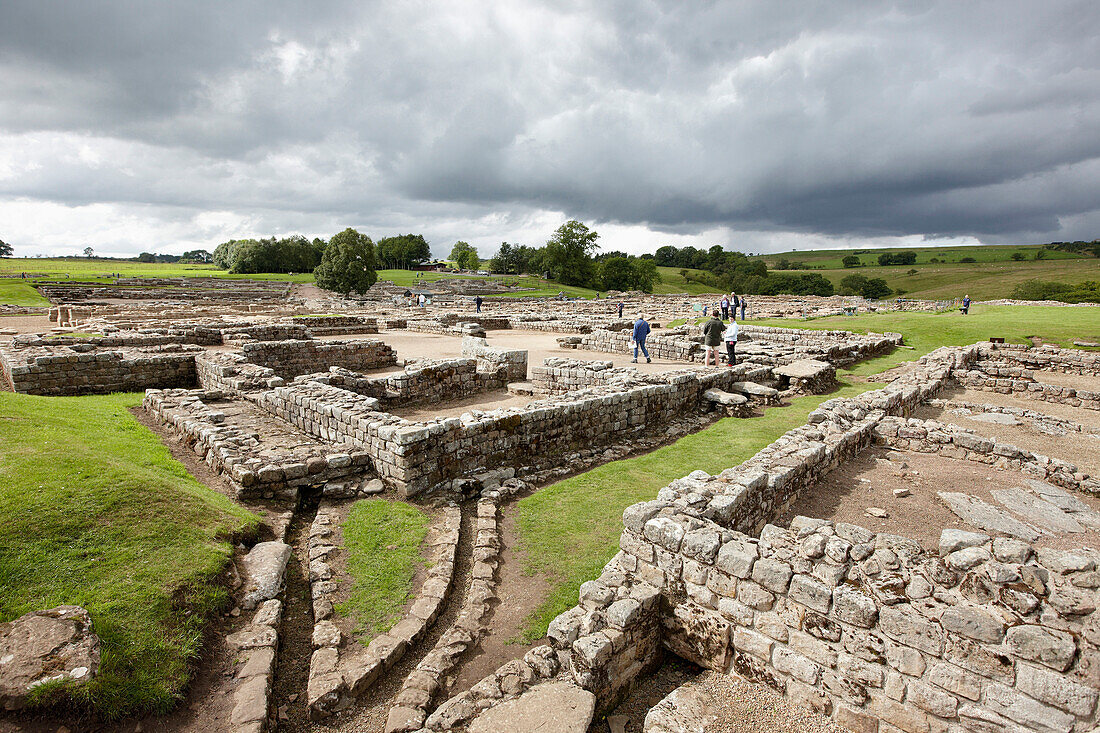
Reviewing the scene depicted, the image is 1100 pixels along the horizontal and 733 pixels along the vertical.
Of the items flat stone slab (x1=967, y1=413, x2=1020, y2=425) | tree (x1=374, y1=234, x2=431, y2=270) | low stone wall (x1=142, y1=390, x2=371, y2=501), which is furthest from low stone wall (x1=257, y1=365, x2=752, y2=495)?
tree (x1=374, y1=234, x2=431, y2=270)

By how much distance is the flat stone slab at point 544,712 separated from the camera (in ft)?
13.2

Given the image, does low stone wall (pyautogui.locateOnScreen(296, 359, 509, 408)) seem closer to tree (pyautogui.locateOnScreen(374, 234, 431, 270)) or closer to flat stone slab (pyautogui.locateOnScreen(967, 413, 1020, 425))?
flat stone slab (pyautogui.locateOnScreen(967, 413, 1020, 425))

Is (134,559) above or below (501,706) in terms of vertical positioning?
above

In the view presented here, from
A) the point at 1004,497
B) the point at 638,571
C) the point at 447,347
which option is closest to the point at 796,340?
the point at 447,347

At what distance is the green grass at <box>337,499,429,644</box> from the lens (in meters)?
5.59

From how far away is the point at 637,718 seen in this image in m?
4.55

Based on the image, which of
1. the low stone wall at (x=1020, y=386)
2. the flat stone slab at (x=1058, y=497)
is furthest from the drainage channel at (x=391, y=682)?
the low stone wall at (x=1020, y=386)

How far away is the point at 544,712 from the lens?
417 cm

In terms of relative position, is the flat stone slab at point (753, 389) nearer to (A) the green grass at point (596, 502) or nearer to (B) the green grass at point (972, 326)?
(A) the green grass at point (596, 502)

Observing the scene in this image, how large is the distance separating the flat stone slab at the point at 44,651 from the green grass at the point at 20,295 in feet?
151

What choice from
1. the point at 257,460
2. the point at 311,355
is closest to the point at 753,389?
the point at 257,460

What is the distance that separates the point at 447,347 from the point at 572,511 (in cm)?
1714

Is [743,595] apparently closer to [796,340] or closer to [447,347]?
[447,347]

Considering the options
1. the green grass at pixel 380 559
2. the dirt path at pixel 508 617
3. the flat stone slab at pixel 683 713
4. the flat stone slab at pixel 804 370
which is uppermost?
the flat stone slab at pixel 804 370
